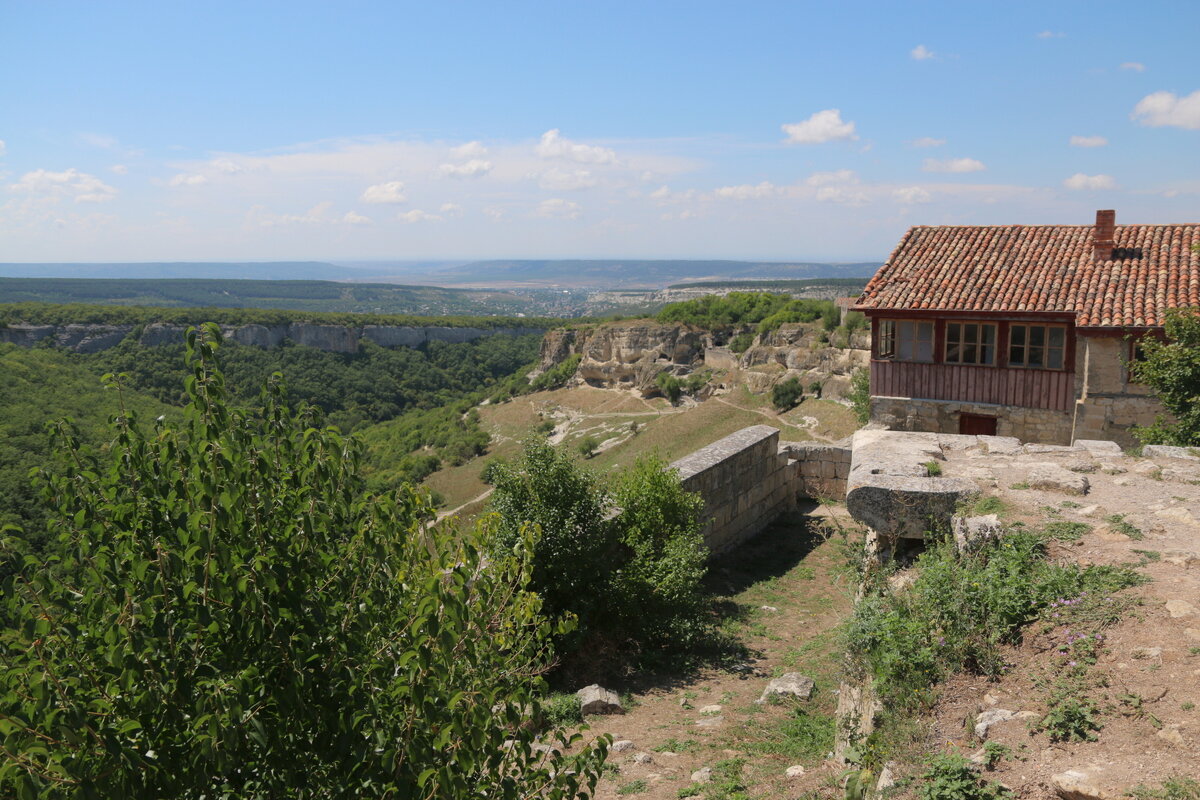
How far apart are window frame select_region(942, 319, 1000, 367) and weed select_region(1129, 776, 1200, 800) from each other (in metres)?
13.3

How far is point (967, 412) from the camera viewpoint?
50.7 feet

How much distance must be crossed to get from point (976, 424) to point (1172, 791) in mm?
13494

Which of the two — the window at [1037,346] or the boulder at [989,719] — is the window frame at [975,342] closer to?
the window at [1037,346]

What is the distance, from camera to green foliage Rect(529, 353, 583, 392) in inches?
2469

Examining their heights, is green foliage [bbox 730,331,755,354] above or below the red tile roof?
below

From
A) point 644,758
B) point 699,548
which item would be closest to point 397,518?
point 644,758

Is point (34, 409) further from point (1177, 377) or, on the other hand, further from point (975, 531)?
point (1177, 377)

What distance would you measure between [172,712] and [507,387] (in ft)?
224

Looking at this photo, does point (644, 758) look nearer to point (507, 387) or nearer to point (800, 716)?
point (800, 716)

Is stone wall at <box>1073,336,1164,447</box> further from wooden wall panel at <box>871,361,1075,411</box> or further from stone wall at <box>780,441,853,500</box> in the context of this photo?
stone wall at <box>780,441,853,500</box>

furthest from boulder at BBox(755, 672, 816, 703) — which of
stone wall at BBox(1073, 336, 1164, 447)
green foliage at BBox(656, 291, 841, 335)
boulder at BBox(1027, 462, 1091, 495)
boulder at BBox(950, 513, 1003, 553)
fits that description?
green foliage at BBox(656, 291, 841, 335)

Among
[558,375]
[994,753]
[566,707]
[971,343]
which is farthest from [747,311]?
[994,753]

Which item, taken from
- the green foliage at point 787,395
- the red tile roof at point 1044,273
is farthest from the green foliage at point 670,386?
the red tile roof at point 1044,273

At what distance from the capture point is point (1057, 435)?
1465 cm
